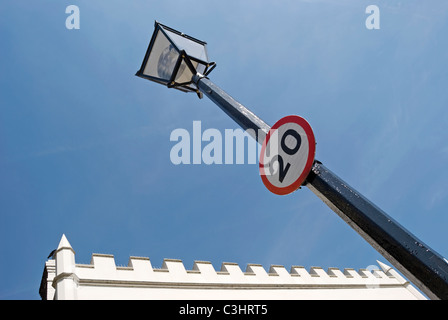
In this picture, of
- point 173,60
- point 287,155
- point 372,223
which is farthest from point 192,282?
point 372,223

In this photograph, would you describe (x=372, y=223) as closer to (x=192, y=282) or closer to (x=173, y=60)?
(x=173, y=60)

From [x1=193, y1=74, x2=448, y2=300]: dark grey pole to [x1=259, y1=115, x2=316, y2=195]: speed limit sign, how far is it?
12 cm

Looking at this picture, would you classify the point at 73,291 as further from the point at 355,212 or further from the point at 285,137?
the point at 355,212

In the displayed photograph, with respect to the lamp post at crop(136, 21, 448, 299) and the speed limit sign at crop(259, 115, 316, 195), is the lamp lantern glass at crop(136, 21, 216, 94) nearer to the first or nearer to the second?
the lamp post at crop(136, 21, 448, 299)

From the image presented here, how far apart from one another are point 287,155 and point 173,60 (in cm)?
418

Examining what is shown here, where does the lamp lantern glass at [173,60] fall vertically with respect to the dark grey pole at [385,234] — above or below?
above

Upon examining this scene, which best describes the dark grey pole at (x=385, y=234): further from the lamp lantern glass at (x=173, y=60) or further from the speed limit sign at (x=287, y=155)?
the lamp lantern glass at (x=173, y=60)

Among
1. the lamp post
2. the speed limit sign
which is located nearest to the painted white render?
the lamp post

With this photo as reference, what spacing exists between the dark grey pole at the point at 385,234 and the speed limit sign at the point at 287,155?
12 cm

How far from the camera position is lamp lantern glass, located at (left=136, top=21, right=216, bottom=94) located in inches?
268

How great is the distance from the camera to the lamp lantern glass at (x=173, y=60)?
682cm

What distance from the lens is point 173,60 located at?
7.09 metres

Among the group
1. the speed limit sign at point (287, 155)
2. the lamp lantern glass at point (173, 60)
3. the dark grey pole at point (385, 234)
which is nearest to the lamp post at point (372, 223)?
the dark grey pole at point (385, 234)
